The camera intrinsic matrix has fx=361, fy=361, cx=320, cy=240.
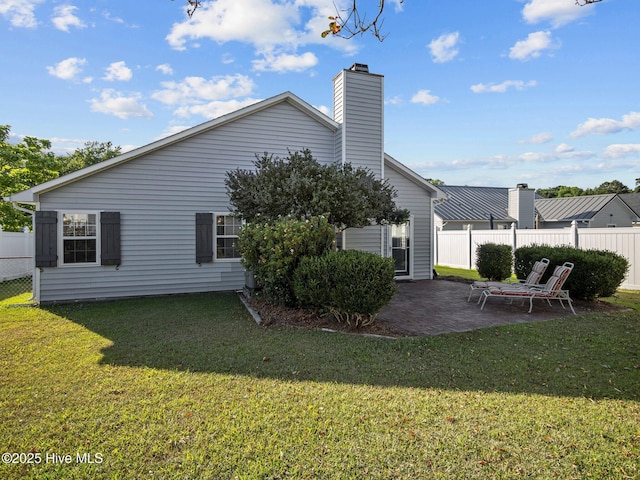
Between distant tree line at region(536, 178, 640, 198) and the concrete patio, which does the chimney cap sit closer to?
the concrete patio

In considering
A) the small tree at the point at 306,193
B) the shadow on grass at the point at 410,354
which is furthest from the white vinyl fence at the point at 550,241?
the small tree at the point at 306,193

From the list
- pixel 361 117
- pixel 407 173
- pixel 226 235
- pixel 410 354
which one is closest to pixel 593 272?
pixel 410 354

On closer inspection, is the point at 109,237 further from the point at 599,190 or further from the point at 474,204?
the point at 599,190

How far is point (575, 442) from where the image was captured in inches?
113

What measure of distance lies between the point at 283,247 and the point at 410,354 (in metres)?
3.07

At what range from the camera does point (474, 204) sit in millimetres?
28031

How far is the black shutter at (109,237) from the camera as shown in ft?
29.6

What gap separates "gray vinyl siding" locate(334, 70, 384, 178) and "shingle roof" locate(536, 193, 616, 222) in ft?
76.8

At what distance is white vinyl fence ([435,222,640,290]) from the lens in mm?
10414

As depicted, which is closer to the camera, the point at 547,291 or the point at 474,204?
the point at 547,291

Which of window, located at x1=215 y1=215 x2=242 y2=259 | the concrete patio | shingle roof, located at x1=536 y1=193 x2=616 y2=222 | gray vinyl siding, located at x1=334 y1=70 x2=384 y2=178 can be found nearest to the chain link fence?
window, located at x1=215 y1=215 x2=242 y2=259

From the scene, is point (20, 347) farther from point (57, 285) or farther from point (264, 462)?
point (264, 462)

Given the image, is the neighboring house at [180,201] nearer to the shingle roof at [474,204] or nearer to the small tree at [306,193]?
the small tree at [306,193]

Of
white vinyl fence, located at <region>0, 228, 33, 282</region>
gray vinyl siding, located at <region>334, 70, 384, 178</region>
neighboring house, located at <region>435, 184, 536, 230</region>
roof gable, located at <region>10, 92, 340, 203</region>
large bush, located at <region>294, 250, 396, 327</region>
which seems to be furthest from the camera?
neighboring house, located at <region>435, 184, 536, 230</region>
